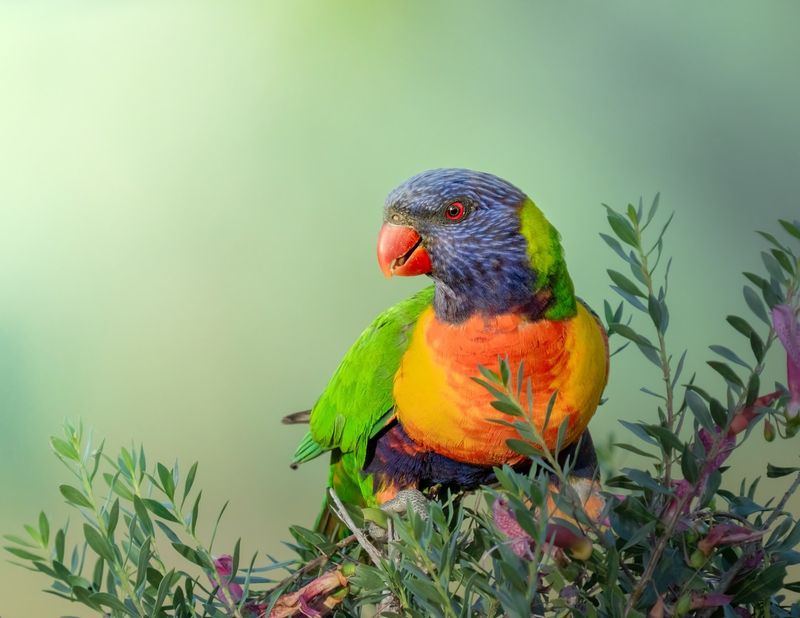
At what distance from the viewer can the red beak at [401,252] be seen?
907 mm

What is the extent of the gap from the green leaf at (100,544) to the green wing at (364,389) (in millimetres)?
475

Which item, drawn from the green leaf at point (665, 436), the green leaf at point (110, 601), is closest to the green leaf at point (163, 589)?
the green leaf at point (110, 601)

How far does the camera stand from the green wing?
3.10 feet

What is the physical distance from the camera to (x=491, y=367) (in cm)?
86

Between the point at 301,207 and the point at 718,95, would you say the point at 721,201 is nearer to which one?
the point at 718,95

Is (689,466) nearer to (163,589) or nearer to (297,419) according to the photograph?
(163,589)

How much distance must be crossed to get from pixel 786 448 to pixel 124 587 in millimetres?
2215

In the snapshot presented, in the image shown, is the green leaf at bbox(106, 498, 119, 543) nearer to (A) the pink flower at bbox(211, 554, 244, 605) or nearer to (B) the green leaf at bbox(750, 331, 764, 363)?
(A) the pink flower at bbox(211, 554, 244, 605)

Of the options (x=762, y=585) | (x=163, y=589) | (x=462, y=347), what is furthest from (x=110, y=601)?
(x=462, y=347)

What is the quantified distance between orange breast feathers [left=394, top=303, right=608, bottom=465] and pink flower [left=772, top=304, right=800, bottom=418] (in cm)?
41

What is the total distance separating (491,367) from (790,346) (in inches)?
18.3

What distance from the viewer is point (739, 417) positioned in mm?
422

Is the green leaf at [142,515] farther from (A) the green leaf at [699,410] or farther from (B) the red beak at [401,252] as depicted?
(B) the red beak at [401,252]

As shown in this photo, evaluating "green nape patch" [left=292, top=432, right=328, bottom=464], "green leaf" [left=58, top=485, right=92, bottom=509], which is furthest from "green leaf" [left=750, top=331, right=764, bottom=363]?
"green nape patch" [left=292, top=432, right=328, bottom=464]
